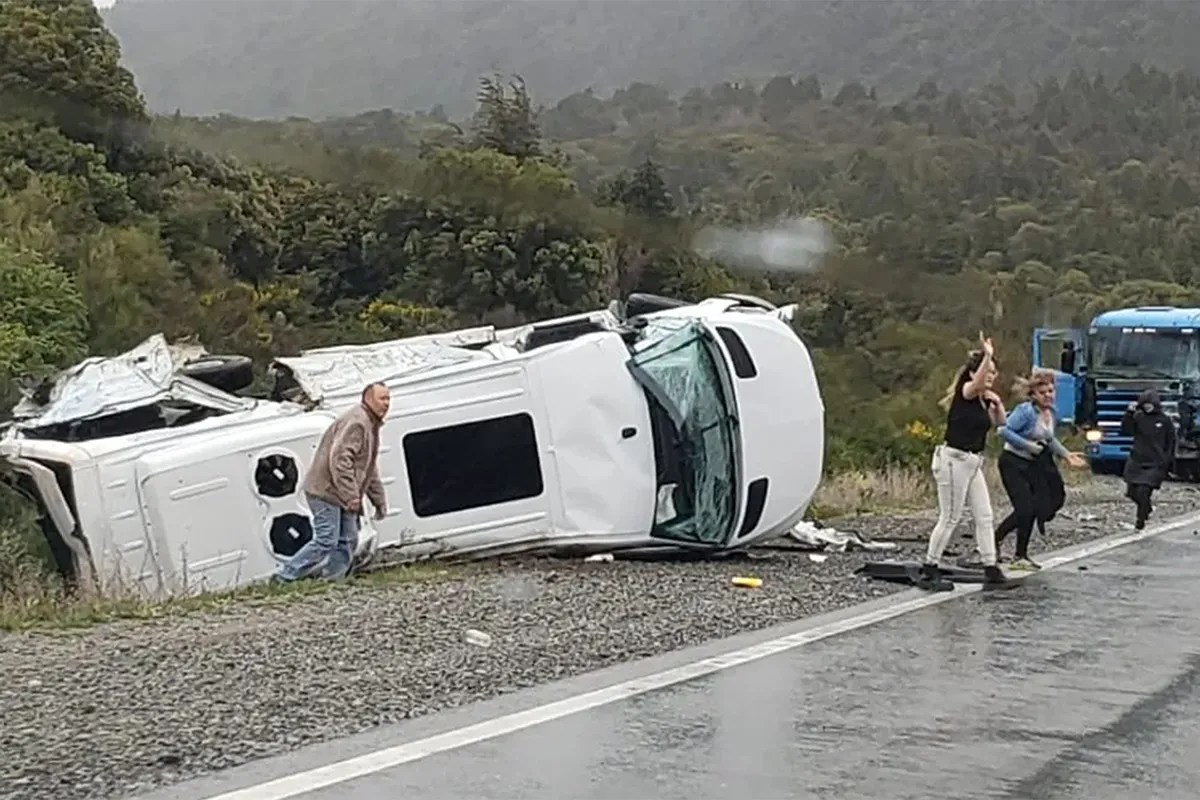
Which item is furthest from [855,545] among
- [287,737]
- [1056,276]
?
[1056,276]

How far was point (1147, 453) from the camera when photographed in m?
20.0

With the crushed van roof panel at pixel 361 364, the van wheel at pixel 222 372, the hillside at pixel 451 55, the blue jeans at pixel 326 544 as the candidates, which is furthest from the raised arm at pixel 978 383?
the hillside at pixel 451 55

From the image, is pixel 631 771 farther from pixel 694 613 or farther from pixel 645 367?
pixel 645 367

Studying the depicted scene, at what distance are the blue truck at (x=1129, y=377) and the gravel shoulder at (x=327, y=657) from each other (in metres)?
18.8

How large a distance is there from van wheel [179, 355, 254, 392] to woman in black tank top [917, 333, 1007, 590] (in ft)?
20.5

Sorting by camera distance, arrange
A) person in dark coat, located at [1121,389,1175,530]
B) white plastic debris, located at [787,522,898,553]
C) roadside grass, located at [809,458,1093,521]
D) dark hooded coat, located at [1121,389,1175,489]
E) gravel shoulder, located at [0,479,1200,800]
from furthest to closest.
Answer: roadside grass, located at [809,458,1093,521], dark hooded coat, located at [1121,389,1175,489], person in dark coat, located at [1121,389,1175,530], white plastic debris, located at [787,522,898,553], gravel shoulder, located at [0,479,1200,800]

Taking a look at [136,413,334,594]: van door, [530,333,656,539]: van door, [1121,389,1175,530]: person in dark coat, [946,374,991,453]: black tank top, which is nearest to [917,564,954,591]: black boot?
[946,374,991,453]: black tank top

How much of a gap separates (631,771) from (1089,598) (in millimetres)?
6586

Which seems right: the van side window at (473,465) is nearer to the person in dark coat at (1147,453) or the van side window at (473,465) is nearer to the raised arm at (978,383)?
the raised arm at (978,383)

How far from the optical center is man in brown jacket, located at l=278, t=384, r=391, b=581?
12359mm

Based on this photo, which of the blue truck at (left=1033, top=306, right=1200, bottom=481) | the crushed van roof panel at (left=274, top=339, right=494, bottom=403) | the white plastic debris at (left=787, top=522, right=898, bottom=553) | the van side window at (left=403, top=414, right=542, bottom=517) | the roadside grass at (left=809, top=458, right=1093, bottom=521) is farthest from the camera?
the blue truck at (left=1033, top=306, right=1200, bottom=481)

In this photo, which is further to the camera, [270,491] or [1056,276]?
[1056,276]

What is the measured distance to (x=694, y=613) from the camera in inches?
437

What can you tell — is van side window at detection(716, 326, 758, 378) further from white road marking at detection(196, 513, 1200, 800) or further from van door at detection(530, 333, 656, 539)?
white road marking at detection(196, 513, 1200, 800)
